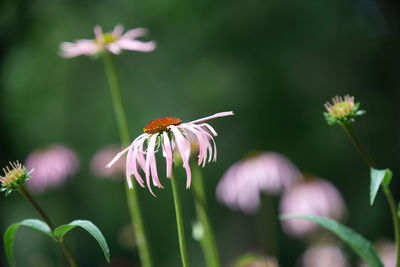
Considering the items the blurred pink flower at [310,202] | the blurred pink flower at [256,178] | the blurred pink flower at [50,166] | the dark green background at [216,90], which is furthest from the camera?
the dark green background at [216,90]

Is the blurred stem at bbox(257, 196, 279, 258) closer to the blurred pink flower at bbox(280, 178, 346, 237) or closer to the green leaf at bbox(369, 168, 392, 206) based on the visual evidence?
the blurred pink flower at bbox(280, 178, 346, 237)

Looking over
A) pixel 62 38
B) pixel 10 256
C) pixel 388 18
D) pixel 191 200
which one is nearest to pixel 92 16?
pixel 62 38

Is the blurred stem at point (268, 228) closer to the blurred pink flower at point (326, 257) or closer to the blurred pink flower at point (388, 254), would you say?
the blurred pink flower at point (326, 257)

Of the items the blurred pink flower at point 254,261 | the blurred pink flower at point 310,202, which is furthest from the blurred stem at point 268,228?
the blurred pink flower at point 254,261

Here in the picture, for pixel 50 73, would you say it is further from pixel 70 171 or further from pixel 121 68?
pixel 70 171

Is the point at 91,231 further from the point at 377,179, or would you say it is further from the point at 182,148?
the point at 377,179

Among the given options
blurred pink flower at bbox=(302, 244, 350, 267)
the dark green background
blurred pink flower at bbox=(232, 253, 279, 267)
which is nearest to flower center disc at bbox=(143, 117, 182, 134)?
blurred pink flower at bbox=(232, 253, 279, 267)
